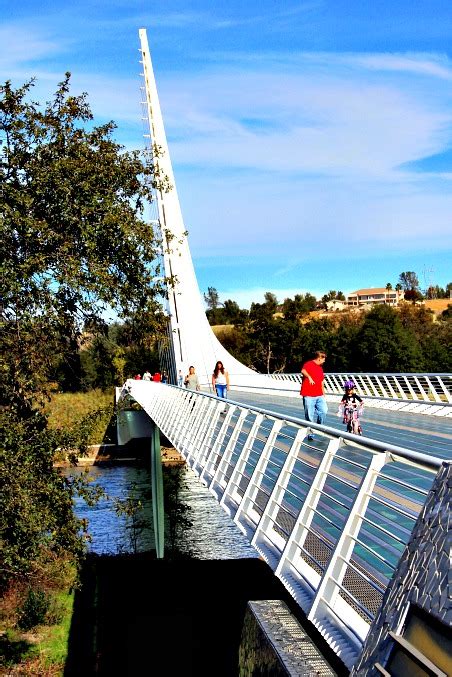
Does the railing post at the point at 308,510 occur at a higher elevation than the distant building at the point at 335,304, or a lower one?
lower

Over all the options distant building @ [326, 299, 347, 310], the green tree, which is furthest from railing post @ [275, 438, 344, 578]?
distant building @ [326, 299, 347, 310]

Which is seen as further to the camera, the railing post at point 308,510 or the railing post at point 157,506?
the railing post at point 157,506

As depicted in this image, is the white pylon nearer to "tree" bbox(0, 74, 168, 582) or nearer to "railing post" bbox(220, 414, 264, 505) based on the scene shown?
"tree" bbox(0, 74, 168, 582)

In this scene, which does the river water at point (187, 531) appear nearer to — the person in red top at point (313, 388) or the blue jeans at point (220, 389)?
the blue jeans at point (220, 389)

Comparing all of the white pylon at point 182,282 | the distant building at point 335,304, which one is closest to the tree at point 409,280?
the distant building at point 335,304

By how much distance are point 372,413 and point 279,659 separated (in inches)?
725

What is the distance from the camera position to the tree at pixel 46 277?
46.6 feet

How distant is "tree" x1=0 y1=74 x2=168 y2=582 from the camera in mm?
14219

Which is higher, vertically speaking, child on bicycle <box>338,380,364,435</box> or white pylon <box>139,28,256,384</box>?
white pylon <box>139,28,256,384</box>

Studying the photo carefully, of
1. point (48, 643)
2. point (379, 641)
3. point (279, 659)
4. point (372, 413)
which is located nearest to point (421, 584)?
point (379, 641)

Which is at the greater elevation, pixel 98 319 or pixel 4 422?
pixel 98 319

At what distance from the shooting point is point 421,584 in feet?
10.3

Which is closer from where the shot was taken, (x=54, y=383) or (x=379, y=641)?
(x=379, y=641)

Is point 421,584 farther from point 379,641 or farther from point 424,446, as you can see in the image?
point 424,446
